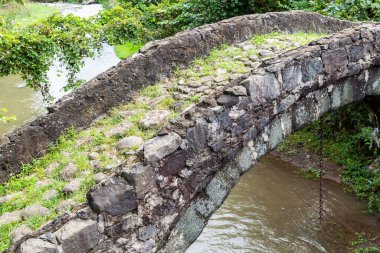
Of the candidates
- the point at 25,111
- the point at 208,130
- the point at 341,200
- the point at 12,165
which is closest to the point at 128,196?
the point at 208,130

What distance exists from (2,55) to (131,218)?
7.51m

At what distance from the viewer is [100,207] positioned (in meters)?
3.33

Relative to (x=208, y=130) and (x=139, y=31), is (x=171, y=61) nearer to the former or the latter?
(x=208, y=130)

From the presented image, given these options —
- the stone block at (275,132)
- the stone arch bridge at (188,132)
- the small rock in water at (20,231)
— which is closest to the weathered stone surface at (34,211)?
the small rock in water at (20,231)

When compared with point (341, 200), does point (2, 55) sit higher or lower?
higher

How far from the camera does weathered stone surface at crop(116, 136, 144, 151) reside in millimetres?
4375

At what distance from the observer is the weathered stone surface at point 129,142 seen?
172 inches

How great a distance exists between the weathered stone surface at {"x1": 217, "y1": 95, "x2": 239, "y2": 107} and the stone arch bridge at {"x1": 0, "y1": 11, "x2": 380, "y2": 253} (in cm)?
1

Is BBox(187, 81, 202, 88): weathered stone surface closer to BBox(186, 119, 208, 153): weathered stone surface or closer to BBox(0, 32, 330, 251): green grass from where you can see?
BBox(0, 32, 330, 251): green grass

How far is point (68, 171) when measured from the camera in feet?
14.2

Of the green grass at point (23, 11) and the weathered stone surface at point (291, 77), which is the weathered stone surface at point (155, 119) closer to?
the weathered stone surface at point (291, 77)

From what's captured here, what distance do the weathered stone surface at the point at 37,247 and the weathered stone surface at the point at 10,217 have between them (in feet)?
3.05

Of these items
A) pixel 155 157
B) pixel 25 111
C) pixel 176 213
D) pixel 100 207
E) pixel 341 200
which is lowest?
pixel 341 200

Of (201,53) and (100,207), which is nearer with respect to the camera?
(100,207)
